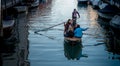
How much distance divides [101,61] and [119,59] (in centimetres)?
162

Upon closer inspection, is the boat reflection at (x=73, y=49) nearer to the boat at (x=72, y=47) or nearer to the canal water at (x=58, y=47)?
the boat at (x=72, y=47)

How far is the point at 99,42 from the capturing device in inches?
1449

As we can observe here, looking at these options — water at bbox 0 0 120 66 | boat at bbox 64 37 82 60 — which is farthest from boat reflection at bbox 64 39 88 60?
water at bbox 0 0 120 66

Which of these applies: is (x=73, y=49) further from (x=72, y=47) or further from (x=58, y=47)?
(x=58, y=47)

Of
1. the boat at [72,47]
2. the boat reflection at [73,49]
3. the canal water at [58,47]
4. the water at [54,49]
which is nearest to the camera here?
the water at [54,49]

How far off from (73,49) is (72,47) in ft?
1.36

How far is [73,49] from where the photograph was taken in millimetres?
33531

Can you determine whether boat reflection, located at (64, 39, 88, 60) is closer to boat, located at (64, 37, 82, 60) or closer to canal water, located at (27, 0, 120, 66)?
boat, located at (64, 37, 82, 60)

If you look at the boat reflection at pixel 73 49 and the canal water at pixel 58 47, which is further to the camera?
the boat reflection at pixel 73 49

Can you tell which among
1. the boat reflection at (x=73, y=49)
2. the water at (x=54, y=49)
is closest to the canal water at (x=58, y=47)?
the water at (x=54, y=49)

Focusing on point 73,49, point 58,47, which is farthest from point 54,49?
point 73,49

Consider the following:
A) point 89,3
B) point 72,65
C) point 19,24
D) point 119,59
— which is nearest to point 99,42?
point 119,59

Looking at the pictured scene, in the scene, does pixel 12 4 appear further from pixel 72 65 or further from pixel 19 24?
pixel 72 65

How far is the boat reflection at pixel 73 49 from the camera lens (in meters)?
31.5
